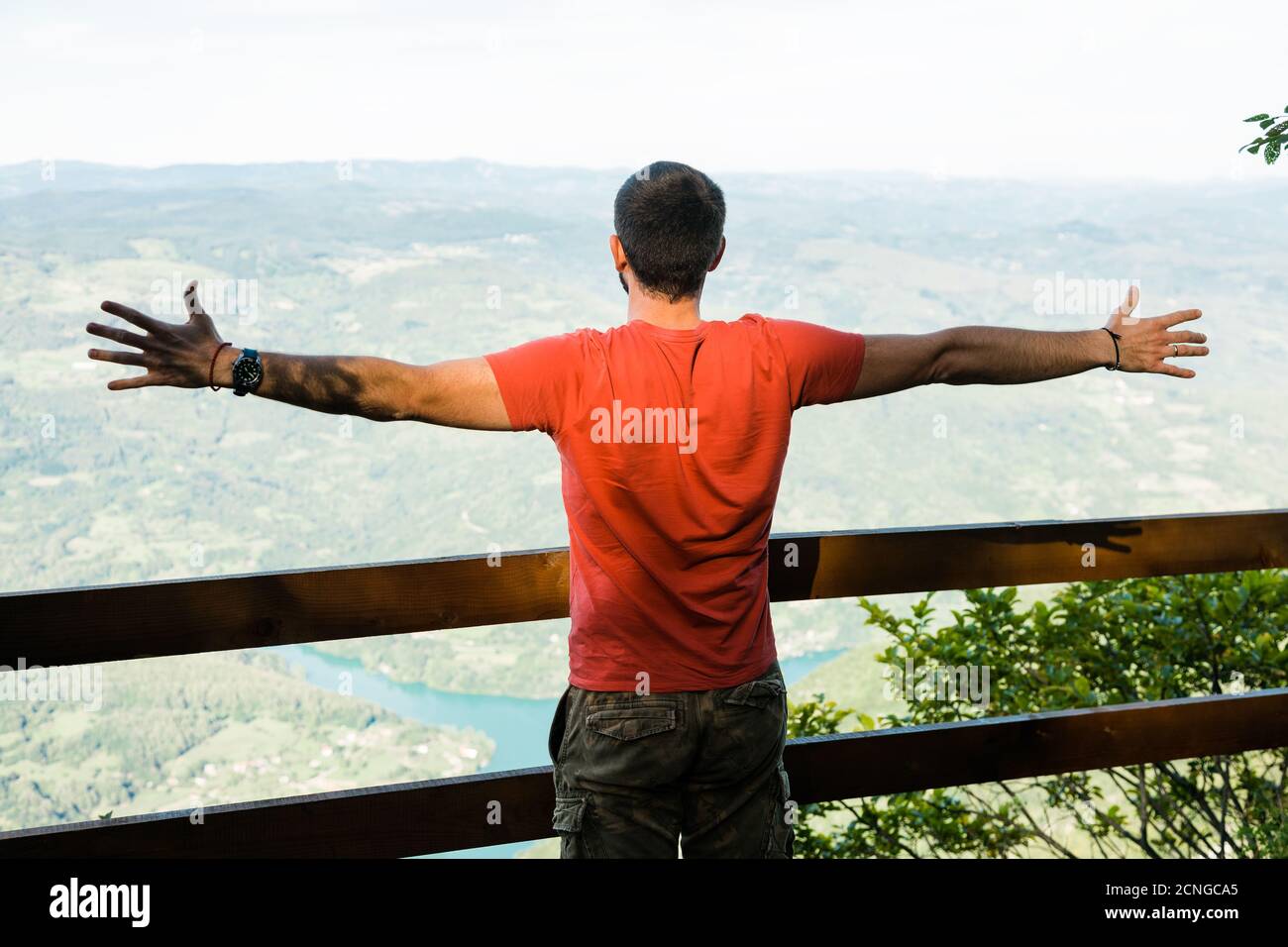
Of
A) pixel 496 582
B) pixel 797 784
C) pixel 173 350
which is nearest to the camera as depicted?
pixel 173 350

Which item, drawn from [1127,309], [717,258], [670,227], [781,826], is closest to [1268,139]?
[1127,309]

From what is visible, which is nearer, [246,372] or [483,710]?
[246,372]

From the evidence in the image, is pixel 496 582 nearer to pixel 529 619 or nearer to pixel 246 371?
pixel 529 619

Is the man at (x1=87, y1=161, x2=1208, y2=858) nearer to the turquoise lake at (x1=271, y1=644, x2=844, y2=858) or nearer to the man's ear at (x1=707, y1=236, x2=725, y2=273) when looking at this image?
the man's ear at (x1=707, y1=236, x2=725, y2=273)

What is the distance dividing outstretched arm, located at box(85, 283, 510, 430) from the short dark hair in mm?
303

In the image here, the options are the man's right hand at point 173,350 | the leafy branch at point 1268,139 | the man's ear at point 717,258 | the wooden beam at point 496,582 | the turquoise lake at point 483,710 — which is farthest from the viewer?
the turquoise lake at point 483,710

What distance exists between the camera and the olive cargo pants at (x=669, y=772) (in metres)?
1.63

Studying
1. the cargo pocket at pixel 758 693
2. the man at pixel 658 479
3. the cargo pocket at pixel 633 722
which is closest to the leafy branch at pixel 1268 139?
the man at pixel 658 479

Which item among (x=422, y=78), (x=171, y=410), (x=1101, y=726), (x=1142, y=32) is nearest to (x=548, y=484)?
(x=171, y=410)

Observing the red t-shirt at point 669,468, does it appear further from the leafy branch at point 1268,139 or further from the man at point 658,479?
the leafy branch at point 1268,139

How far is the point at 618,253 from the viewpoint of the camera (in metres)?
1.71

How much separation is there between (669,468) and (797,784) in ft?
3.29

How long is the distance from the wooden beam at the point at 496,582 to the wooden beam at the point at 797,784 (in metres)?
0.31
